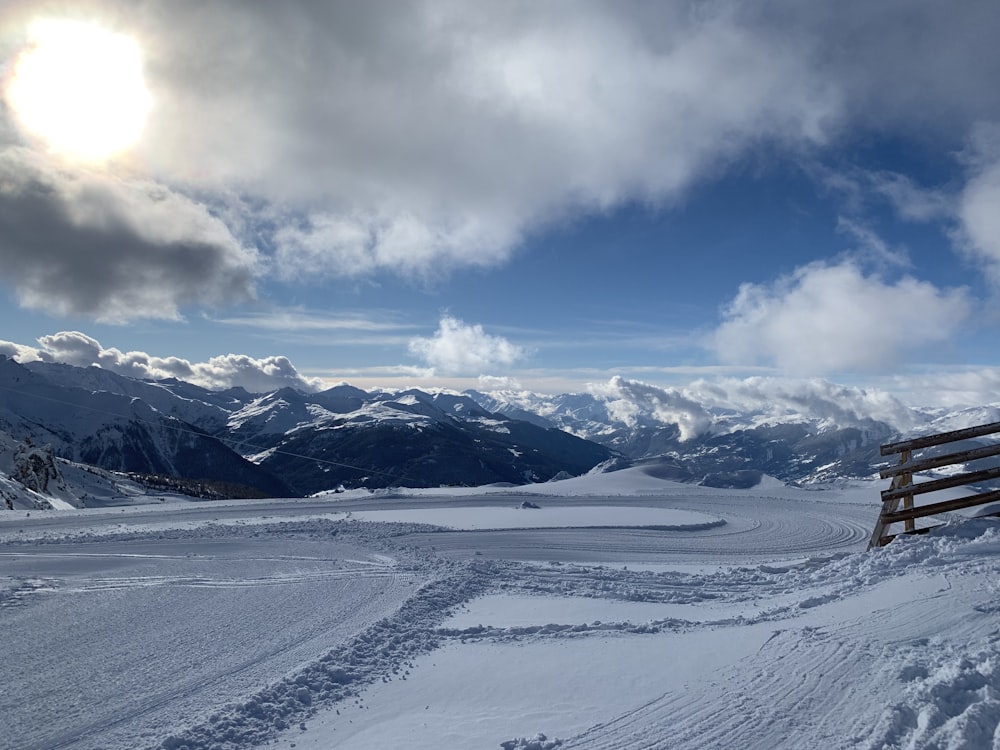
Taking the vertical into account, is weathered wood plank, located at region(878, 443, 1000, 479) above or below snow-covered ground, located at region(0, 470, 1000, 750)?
above

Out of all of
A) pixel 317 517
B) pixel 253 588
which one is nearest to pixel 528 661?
pixel 253 588

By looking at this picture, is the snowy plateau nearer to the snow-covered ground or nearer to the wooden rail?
the snow-covered ground

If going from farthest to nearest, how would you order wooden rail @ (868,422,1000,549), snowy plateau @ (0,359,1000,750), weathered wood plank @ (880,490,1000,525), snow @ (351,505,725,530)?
snow @ (351,505,725,530)
wooden rail @ (868,422,1000,549)
weathered wood plank @ (880,490,1000,525)
snowy plateau @ (0,359,1000,750)

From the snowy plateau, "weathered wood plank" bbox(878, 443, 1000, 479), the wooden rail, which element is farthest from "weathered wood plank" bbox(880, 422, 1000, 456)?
the snowy plateau

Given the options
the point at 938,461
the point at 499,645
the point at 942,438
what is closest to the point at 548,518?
the point at 938,461

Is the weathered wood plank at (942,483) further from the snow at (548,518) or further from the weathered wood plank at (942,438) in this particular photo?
the snow at (548,518)

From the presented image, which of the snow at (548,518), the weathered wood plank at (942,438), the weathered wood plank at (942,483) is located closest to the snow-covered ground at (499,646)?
the weathered wood plank at (942,483)

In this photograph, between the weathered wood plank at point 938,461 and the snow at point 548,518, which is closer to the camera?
the weathered wood plank at point 938,461

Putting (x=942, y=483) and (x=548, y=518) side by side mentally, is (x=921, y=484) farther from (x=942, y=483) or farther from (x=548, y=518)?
(x=548, y=518)

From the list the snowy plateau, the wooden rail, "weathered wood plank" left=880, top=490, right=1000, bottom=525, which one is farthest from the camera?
the wooden rail
